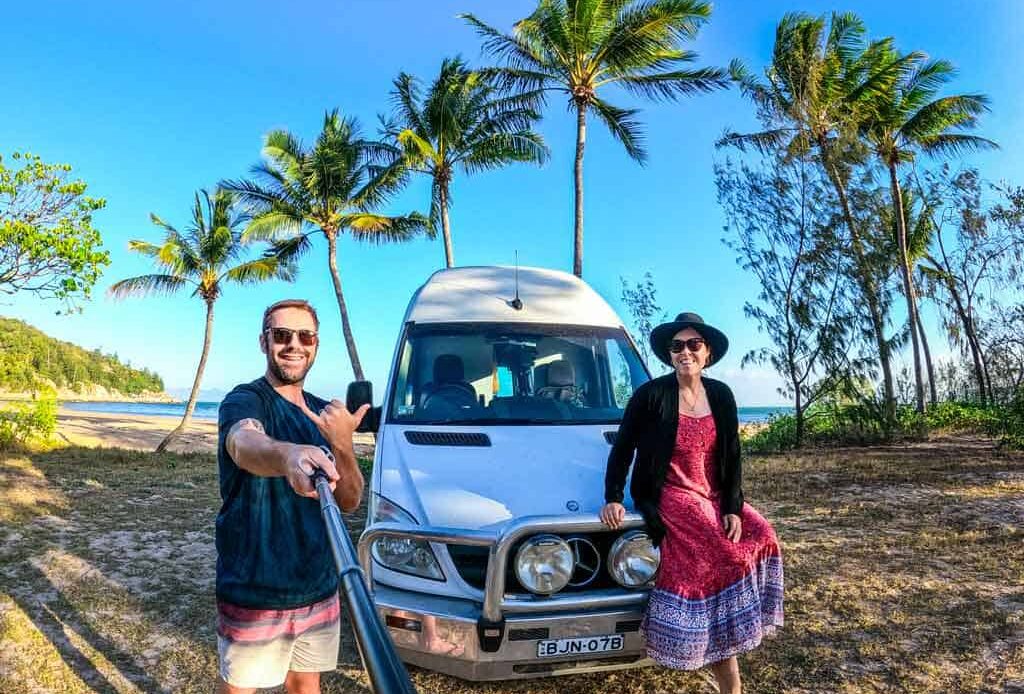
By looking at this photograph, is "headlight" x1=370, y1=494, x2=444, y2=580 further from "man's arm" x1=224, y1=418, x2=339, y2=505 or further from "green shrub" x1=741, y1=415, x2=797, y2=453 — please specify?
"green shrub" x1=741, y1=415, x2=797, y2=453

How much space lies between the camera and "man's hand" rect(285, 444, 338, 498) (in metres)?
1.43

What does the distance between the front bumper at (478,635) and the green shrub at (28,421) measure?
14492 millimetres

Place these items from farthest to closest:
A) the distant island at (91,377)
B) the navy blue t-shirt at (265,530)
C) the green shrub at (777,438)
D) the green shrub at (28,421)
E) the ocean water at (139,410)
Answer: the distant island at (91,377) < the ocean water at (139,410) < the green shrub at (777,438) < the green shrub at (28,421) < the navy blue t-shirt at (265,530)

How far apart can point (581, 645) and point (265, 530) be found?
5.35 feet

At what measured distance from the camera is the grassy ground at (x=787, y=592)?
3792mm

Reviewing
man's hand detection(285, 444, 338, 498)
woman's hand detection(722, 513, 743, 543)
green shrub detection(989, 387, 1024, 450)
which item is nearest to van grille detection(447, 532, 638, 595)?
woman's hand detection(722, 513, 743, 543)

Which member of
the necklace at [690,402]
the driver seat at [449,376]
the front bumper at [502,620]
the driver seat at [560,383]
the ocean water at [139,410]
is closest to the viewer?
the front bumper at [502,620]

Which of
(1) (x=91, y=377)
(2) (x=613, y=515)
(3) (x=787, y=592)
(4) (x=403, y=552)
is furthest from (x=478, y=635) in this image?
(1) (x=91, y=377)

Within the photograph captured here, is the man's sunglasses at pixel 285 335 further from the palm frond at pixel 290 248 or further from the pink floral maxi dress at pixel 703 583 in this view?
the palm frond at pixel 290 248

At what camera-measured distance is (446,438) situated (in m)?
3.87

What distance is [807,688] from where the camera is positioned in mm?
3658

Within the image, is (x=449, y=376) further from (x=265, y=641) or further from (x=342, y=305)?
(x=342, y=305)

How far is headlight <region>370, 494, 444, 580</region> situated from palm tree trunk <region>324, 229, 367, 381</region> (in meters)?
20.5

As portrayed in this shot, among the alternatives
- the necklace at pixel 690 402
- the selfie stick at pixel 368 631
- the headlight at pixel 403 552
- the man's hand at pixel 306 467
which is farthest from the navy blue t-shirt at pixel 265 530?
the necklace at pixel 690 402
